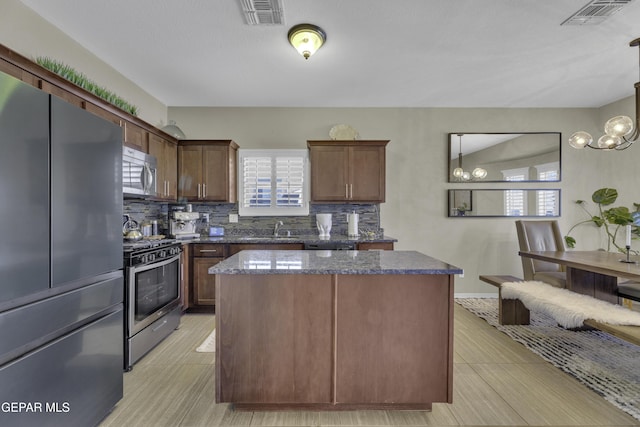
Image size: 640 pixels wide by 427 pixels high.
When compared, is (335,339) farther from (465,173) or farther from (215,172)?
(465,173)

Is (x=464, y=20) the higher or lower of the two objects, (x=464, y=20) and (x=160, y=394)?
the higher

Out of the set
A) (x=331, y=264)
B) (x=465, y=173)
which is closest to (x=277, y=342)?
(x=331, y=264)

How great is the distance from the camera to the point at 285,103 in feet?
13.6

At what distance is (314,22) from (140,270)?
254cm

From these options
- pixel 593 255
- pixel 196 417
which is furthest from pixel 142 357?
pixel 593 255

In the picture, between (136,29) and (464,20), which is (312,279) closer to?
(464,20)

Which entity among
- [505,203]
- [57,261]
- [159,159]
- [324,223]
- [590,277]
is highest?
[159,159]

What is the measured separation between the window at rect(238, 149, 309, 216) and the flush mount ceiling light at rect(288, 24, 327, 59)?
5.84ft

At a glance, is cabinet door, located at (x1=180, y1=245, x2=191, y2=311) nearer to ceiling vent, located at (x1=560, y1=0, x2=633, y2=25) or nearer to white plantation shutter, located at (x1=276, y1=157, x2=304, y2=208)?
white plantation shutter, located at (x1=276, y1=157, x2=304, y2=208)

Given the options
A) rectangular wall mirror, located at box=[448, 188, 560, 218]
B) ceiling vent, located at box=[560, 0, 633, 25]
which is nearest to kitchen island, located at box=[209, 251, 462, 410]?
ceiling vent, located at box=[560, 0, 633, 25]

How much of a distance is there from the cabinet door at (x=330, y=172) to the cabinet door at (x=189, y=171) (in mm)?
1535

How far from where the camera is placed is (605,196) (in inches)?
158

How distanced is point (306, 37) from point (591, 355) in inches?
146

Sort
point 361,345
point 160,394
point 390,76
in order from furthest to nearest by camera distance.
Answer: point 390,76 < point 160,394 < point 361,345
